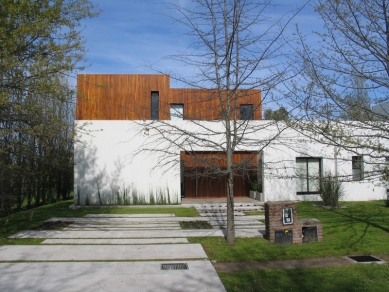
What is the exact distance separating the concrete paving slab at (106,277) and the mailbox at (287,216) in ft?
7.94

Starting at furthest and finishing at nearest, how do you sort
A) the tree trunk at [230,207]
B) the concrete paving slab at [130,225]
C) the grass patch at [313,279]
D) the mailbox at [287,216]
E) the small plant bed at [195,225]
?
the concrete paving slab at [130,225], the small plant bed at [195,225], the mailbox at [287,216], the tree trunk at [230,207], the grass patch at [313,279]

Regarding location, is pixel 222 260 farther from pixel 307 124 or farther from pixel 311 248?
pixel 307 124

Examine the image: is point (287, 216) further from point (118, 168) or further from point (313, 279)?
point (118, 168)

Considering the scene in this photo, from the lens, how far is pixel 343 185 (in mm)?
17625

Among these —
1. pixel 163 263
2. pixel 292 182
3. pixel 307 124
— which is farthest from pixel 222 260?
pixel 292 182

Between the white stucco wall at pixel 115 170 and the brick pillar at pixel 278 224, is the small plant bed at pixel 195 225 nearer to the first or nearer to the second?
the brick pillar at pixel 278 224

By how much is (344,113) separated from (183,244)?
4.52 metres

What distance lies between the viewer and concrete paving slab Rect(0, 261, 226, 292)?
223 inches

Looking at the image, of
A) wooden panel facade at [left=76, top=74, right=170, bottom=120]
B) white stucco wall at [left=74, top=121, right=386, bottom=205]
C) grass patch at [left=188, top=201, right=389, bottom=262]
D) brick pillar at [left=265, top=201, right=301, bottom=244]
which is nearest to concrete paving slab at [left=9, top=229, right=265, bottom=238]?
grass patch at [left=188, top=201, right=389, bottom=262]

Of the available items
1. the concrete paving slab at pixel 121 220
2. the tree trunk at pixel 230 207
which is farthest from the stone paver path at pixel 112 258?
the tree trunk at pixel 230 207

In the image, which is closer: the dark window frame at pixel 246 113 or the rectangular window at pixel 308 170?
the dark window frame at pixel 246 113

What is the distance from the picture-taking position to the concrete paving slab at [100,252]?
743 centimetres

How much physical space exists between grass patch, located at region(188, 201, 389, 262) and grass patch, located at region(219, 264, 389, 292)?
96cm

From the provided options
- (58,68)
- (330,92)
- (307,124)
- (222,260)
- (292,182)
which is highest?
(58,68)
